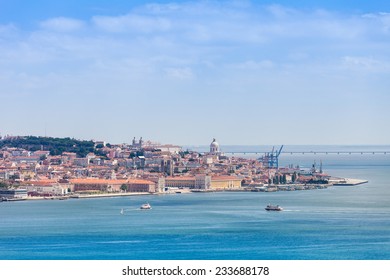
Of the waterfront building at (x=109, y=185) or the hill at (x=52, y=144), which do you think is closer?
the waterfront building at (x=109, y=185)

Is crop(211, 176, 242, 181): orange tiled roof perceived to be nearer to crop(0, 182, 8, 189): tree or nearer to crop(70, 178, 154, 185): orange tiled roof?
crop(70, 178, 154, 185): orange tiled roof

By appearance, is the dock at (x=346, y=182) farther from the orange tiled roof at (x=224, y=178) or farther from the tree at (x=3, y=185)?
the tree at (x=3, y=185)

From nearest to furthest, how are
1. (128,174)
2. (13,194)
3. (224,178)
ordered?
(13,194) → (224,178) → (128,174)

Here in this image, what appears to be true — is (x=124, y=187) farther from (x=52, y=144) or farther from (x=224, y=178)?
(x=52, y=144)

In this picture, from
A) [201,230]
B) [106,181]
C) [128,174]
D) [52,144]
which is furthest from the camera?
[52,144]

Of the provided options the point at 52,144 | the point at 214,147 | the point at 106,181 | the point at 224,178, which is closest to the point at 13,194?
the point at 106,181

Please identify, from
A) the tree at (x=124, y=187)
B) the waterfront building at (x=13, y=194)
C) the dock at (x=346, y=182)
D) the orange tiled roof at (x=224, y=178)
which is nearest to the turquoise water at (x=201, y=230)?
the waterfront building at (x=13, y=194)

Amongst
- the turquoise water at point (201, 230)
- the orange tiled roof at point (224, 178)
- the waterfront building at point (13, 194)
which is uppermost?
the orange tiled roof at point (224, 178)
